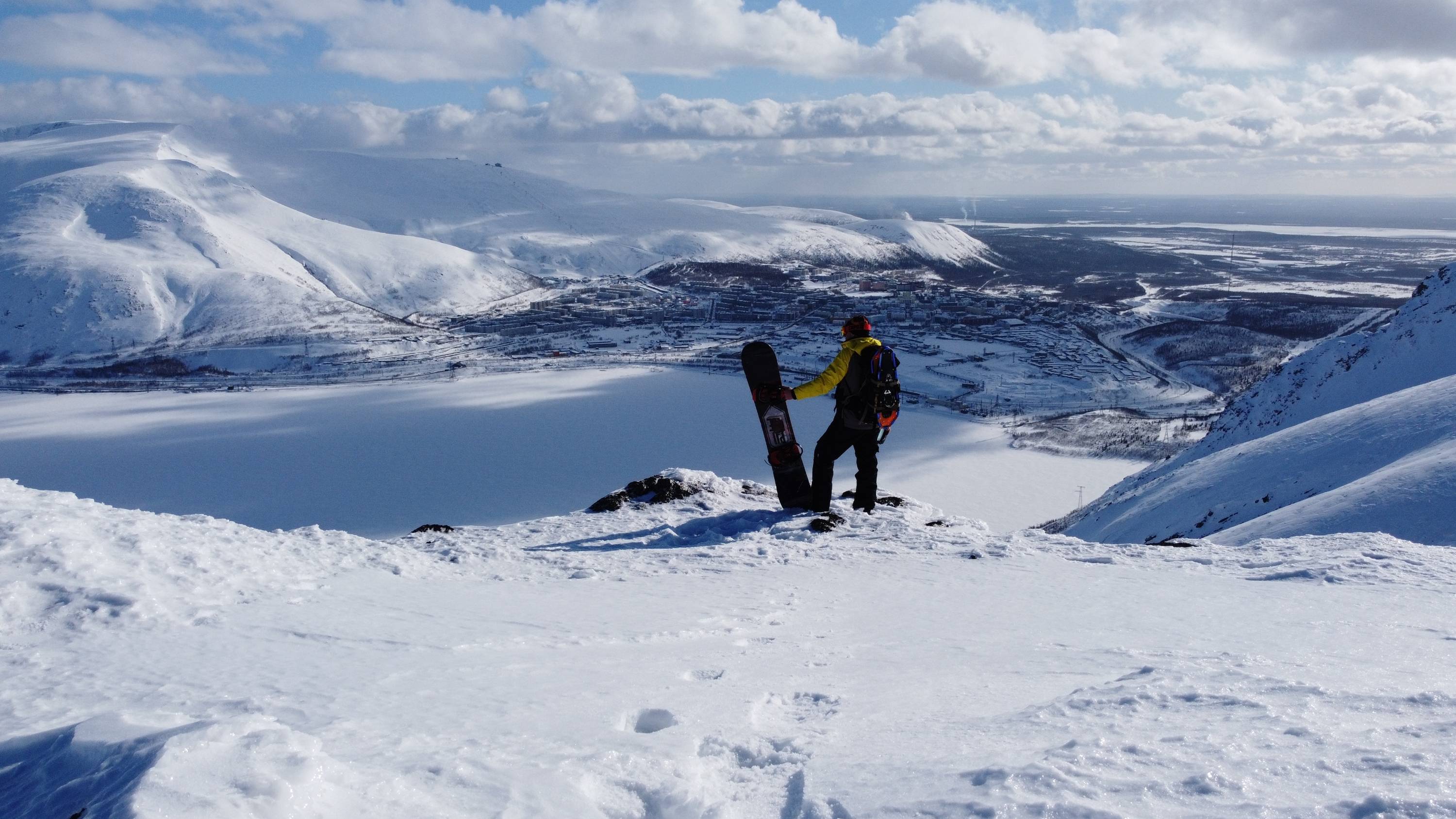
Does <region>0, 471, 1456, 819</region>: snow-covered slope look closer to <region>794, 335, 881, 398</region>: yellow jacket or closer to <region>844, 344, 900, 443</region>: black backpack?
<region>794, 335, 881, 398</region>: yellow jacket

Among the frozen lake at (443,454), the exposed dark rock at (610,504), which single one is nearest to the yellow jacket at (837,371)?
the exposed dark rock at (610,504)

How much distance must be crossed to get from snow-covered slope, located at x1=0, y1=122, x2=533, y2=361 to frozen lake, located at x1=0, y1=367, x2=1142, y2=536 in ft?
112

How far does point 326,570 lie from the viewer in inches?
277

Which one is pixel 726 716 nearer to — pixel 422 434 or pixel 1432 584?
pixel 1432 584

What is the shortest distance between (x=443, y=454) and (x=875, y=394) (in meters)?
35.0

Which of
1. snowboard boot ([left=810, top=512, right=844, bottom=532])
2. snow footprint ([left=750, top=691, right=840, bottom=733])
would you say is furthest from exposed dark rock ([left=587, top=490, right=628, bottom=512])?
snow footprint ([left=750, top=691, right=840, bottom=733])

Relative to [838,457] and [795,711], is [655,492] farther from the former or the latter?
[795,711]

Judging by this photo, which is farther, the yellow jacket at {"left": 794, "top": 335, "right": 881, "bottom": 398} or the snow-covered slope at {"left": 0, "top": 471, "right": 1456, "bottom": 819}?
the yellow jacket at {"left": 794, "top": 335, "right": 881, "bottom": 398}

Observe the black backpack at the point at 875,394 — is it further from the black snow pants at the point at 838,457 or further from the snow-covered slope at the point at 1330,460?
the snow-covered slope at the point at 1330,460

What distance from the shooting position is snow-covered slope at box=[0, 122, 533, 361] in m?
90.1

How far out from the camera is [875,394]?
10.5 metres

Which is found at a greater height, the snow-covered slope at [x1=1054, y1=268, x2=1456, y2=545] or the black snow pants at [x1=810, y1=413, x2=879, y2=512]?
the black snow pants at [x1=810, y1=413, x2=879, y2=512]

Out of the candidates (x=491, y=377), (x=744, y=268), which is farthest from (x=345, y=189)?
(x=491, y=377)

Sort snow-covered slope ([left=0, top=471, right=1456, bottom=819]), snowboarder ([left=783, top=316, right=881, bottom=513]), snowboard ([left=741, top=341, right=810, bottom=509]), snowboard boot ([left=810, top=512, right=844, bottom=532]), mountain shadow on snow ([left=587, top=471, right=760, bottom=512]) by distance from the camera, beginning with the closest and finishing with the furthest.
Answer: snow-covered slope ([left=0, top=471, right=1456, bottom=819]) < snowboard boot ([left=810, top=512, right=844, bottom=532]) < snowboarder ([left=783, top=316, right=881, bottom=513]) < snowboard ([left=741, top=341, right=810, bottom=509]) < mountain shadow on snow ([left=587, top=471, right=760, bottom=512])
